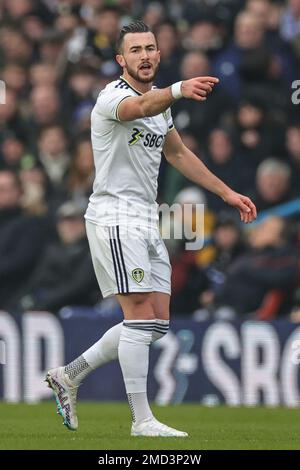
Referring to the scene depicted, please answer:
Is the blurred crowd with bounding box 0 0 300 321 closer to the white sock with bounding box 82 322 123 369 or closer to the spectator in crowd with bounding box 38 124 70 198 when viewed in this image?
the spectator in crowd with bounding box 38 124 70 198

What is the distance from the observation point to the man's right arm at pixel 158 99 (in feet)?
25.0

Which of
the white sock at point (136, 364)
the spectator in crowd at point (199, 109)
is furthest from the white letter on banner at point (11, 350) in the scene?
the white sock at point (136, 364)

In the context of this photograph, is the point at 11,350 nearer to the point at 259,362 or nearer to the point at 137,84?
the point at 259,362

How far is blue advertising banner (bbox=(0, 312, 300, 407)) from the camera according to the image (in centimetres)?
1232

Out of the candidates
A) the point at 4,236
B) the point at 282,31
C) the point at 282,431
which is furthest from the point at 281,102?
the point at 282,431

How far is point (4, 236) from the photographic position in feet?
46.7

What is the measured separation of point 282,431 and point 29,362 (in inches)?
182

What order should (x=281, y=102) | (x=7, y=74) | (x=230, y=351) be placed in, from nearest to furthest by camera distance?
(x=230, y=351)
(x=281, y=102)
(x=7, y=74)

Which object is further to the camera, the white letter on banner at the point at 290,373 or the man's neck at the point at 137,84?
the white letter on banner at the point at 290,373

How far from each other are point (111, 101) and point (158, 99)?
1.66ft

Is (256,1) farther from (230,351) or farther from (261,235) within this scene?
(230,351)

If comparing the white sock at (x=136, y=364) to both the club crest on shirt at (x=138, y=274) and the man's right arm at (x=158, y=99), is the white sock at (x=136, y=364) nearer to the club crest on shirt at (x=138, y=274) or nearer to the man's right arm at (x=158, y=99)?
the club crest on shirt at (x=138, y=274)

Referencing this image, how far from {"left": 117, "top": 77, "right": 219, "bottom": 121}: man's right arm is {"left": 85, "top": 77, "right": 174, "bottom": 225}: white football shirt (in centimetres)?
25

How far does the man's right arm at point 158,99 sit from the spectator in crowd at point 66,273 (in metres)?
5.69
